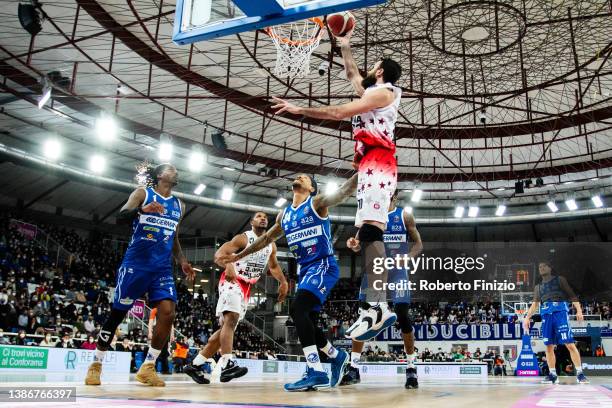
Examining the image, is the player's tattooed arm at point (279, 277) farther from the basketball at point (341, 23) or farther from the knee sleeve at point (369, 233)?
the basketball at point (341, 23)

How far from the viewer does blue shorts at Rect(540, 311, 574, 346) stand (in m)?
10.6

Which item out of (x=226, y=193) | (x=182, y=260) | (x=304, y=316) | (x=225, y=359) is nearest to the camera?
(x=304, y=316)

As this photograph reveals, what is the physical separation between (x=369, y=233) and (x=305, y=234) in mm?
1412

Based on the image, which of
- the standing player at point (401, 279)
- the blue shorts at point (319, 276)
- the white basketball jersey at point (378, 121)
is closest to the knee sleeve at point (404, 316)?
the standing player at point (401, 279)

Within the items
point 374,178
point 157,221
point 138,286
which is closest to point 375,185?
point 374,178

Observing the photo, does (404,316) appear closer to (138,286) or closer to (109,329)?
(138,286)

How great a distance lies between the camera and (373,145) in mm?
4895

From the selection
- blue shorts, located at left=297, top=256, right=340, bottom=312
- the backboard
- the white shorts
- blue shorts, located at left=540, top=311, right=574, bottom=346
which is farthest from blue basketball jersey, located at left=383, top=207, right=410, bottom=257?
blue shorts, located at left=540, top=311, right=574, bottom=346

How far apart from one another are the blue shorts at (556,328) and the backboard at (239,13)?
846cm

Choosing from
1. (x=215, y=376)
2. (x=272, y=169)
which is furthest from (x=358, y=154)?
(x=272, y=169)

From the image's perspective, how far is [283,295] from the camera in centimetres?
761

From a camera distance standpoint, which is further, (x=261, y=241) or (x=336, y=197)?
(x=261, y=241)

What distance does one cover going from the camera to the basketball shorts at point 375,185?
4691 millimetres

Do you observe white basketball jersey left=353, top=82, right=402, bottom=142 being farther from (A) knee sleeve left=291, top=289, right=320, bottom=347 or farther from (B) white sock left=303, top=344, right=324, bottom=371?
(B) white sock left=303, top=344, right=324, bottom=371
